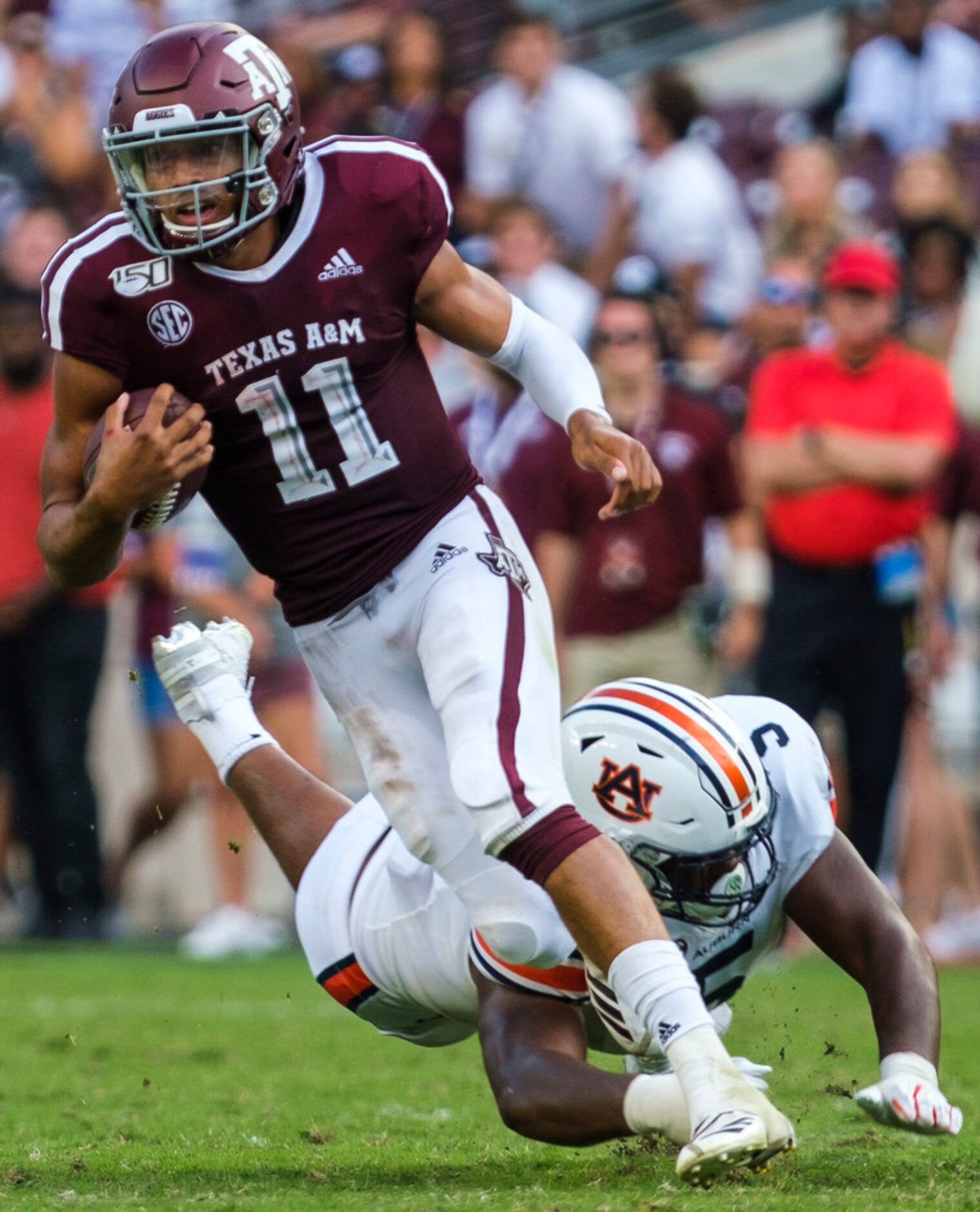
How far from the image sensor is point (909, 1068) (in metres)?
3.59

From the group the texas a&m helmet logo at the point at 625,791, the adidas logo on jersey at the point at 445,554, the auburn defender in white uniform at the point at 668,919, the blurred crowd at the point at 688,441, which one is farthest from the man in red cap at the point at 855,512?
the texas a&m helmet logo at the point at 625,791

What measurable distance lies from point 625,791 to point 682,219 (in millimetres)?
5959

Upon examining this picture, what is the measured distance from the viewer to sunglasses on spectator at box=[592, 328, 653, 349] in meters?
7.23

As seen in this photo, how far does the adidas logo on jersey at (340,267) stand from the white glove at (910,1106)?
1.79 meters

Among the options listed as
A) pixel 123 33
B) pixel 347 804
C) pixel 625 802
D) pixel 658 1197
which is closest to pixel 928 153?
pixel 123 33

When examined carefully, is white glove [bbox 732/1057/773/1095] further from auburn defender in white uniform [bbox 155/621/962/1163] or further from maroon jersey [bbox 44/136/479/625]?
maroon jersey [bbox 44/136/479/625]

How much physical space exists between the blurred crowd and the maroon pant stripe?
8.35 ft

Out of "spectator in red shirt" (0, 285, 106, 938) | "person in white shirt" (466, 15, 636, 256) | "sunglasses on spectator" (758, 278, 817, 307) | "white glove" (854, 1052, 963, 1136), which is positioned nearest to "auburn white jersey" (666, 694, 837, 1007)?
"white glove" (854, 1052, 963, 1136)

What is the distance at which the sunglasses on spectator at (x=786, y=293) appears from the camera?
27.2 ft

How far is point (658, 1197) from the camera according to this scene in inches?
132

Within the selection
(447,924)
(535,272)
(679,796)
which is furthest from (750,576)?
(679,796)

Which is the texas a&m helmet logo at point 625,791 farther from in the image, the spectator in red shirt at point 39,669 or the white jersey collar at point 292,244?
the spectator in red shirt at point 39,669

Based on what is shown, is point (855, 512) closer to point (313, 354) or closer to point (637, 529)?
point (637, 529)

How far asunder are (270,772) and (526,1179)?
4.39ft
